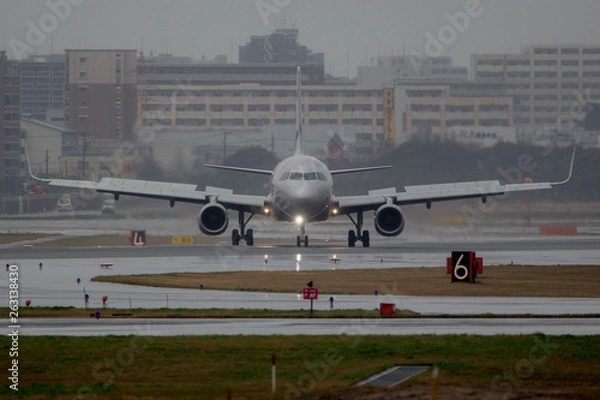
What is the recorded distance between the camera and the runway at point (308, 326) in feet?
123

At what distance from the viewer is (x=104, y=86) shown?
187 metres

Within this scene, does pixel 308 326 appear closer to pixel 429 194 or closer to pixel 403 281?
pixel 403 281

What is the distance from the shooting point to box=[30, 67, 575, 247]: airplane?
73812 millimetres

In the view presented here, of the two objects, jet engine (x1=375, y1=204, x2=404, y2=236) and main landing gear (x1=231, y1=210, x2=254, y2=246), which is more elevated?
jet engine (x1=375, y1=204, x2=404, y2=236)

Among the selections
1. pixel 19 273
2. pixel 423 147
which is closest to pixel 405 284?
pixel 19 273

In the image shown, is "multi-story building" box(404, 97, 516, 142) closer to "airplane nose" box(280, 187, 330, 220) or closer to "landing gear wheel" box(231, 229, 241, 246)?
"landing gear wheel" box(231, 229, 241, 246)

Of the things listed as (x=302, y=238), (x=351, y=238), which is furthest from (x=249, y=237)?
(x=351, y=238)

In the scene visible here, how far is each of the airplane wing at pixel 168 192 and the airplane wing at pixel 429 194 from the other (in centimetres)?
565

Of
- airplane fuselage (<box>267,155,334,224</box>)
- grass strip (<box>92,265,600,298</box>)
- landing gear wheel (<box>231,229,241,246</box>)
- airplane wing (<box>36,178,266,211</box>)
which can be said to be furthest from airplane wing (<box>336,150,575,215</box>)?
grass strip (<box>92,265,600,298</box>)

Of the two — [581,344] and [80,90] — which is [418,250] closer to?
[581,344]

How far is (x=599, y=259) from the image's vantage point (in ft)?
226

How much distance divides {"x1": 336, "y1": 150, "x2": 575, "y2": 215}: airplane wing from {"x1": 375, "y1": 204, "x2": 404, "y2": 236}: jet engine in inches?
54.7

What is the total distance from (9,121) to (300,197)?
10292 cm
